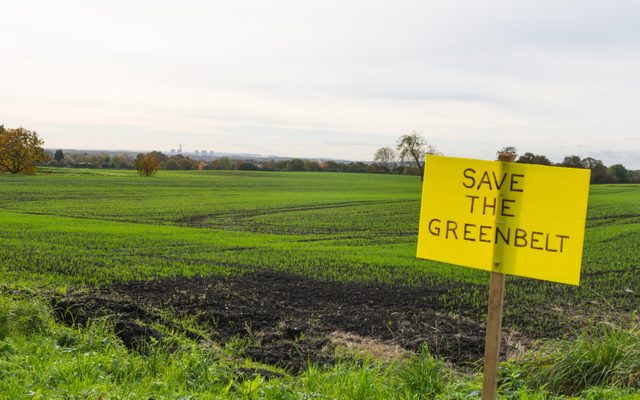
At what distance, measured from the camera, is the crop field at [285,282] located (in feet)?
24.3

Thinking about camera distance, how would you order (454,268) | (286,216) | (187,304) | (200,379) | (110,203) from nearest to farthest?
1. (200,379)
2. (187,304)
3. (454,268)
4. (286,216)
5. (110,203)

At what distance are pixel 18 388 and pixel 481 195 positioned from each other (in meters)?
3.50

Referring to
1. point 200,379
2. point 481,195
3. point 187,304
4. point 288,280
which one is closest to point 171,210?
point 288,280

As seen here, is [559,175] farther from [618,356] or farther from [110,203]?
[110,203]

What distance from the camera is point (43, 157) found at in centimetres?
3456

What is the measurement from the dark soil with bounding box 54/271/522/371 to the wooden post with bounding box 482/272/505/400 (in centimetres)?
310

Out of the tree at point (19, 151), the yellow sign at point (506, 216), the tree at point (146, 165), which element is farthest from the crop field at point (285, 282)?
the tree at point (146, 165)

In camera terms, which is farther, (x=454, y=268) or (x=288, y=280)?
(x=454, y=268)

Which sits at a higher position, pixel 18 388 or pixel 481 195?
pixel 481 195

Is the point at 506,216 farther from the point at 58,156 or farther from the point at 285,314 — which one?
the point at 58,156

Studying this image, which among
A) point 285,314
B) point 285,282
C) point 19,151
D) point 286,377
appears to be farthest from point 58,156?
point 286,377

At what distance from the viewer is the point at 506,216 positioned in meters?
3.20

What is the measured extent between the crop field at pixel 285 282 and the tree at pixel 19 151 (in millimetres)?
11175

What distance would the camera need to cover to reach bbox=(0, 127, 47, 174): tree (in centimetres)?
3247
